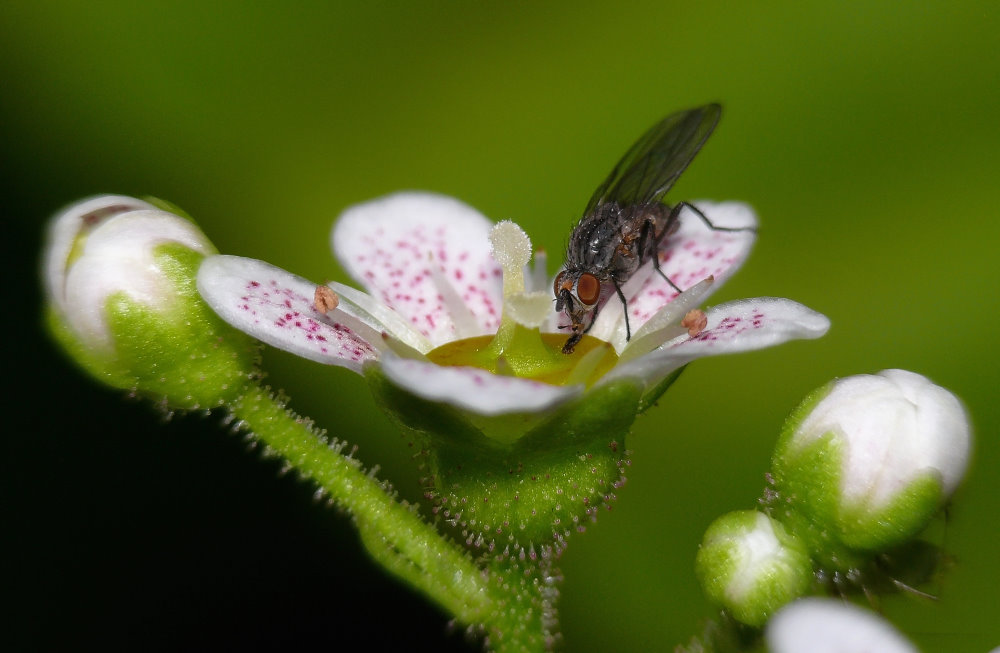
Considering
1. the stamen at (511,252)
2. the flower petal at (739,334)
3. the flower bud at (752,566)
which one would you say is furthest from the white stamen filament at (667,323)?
the flower bud at (752,566)

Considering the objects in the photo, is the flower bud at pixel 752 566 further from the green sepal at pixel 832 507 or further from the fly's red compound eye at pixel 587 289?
the fly's red compound eye at pixel 587 289

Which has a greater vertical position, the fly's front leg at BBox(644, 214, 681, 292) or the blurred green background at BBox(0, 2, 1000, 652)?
the fly's front leg at BBox(644, 214, 681, 292)

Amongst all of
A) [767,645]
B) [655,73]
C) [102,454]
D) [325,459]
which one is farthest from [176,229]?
[655,73]

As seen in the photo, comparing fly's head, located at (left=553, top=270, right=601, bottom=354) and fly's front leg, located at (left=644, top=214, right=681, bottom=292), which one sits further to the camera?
fly's front leg, located at (left=644, top=214, right=681, bottom=292)

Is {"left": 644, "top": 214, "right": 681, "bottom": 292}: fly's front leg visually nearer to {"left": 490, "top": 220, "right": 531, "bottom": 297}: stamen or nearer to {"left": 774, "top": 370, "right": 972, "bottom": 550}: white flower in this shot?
{"left": 490, "top": 220, "right": 531, "bottom": 297}: stamen

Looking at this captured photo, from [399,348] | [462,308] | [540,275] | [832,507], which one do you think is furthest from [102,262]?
[832,507]

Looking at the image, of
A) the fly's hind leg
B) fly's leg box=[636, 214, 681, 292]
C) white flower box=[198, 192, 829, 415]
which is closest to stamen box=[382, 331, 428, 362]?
white flower box=[198, 192, 829, 415]

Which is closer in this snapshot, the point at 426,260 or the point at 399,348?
the point at 399,348

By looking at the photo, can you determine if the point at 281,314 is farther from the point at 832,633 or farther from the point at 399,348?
the point at 832,633
